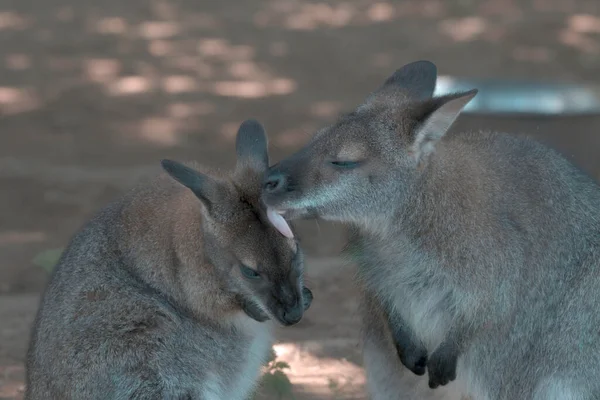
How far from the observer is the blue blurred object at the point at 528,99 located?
23.4 feet

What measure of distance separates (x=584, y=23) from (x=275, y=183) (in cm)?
892

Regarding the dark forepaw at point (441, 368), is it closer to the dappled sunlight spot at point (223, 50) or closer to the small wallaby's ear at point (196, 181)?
the small wallaby's ear at point (196, 181)

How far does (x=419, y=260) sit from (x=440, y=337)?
0.41 m

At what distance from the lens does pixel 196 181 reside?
13.4 feet

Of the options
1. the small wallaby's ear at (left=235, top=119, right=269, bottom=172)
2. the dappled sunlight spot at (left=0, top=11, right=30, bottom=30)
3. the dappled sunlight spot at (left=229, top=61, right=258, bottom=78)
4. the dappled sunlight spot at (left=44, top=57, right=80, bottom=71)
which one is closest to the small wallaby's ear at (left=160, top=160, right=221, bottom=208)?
the small wallaby's ear at (left=235, top=119, right=269, bottom=172)

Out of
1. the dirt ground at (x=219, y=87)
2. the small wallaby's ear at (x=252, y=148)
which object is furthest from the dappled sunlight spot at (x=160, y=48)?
the small wallaby's ear at (x=252, y=148)

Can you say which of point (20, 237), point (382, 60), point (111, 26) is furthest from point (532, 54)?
point (20, 237)

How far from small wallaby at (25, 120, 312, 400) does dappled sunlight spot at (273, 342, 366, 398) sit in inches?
29.2

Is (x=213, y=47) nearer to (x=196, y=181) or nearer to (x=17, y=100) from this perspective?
(x=17, y=100)

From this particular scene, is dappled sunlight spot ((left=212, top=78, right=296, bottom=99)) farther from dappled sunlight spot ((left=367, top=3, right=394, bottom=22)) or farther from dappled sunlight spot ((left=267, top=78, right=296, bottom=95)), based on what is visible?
dappled sunlight spot ((left=367, top=3, right=394, bottom=22))

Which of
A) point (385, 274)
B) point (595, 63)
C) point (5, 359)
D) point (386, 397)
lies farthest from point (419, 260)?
point (595, 63)

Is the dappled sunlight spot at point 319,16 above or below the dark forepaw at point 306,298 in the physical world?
below

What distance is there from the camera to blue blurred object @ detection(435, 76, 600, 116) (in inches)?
281

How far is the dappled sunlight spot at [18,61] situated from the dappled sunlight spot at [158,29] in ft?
4.51
